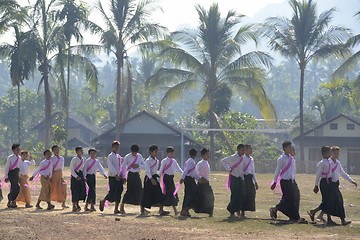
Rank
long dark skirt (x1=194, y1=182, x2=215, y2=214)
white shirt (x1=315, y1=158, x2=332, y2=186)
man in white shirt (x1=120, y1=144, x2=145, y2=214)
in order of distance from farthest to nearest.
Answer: man in white shirt (x1=120, y1=144, x2=145, y2=214) < long dark skirt (x1=194, y1=182, x2=215, y2=214) < white shirt (x1=315, y1=158, x2=332, y2=186)

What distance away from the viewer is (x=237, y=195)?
42.8 feet

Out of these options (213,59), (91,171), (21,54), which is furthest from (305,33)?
(91,171)

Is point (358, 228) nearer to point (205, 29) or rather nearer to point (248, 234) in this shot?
point (248, 234)

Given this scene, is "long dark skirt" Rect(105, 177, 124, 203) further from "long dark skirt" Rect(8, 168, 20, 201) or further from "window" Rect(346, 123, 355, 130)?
"window" Rect(346, 123, 355, 130)

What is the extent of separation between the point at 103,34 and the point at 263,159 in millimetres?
13782

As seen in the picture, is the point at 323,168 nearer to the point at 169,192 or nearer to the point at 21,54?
the point at 169,192

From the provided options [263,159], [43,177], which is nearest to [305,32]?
[263,159]

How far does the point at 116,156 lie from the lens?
1402 centimetres

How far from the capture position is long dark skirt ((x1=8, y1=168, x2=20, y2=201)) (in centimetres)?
1527

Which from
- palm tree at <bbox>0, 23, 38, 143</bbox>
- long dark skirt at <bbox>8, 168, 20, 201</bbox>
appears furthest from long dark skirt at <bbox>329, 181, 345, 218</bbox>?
palm tree at <bbox>0, 23, 38, 143</bbox>

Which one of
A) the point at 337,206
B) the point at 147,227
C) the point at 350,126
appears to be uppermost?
the point at 350,126

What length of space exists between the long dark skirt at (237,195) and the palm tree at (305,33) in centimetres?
2932

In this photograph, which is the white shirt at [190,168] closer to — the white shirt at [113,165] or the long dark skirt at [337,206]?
the white shirt at [113,165]

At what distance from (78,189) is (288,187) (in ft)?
15.9
